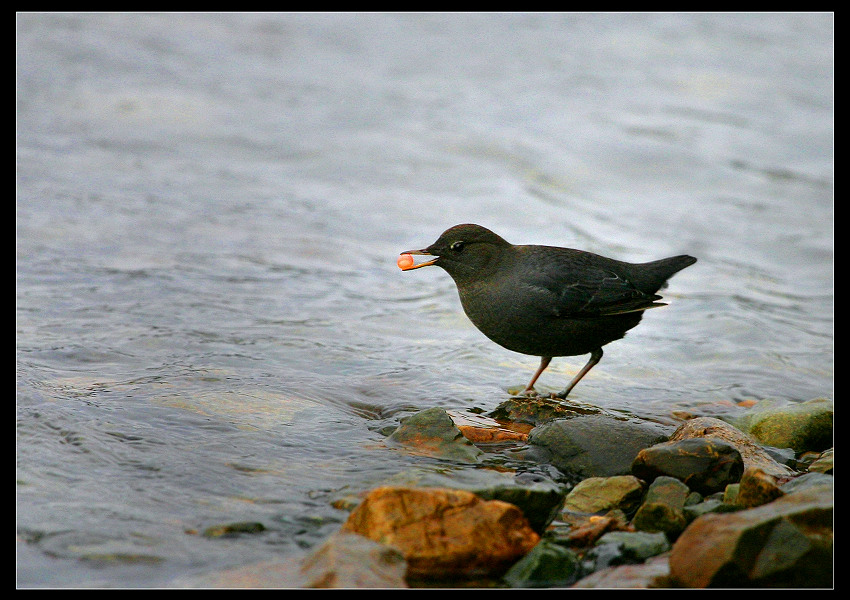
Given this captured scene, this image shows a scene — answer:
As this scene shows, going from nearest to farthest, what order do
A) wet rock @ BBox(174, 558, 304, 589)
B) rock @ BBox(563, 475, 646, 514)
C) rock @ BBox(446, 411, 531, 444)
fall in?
wet rock @ BBox(174, 558, 304, 589)
rock @ BBox(563, 475, 646, 514)
rock @ BBox(446, 411, 531, 444)

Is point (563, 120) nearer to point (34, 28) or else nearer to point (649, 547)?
point (34, 28)

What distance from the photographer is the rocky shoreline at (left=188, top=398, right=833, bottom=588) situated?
3.14 meters

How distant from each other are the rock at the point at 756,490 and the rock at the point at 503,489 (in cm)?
74

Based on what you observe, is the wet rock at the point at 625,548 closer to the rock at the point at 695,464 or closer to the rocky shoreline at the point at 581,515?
the rocky shoreline at the point at 581,515

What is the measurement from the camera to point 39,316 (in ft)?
20.9

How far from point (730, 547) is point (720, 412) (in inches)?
120

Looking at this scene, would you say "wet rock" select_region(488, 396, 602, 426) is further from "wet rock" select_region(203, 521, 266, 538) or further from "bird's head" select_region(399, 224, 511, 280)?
"wet rock" select_region(203, 521, 266, 538)

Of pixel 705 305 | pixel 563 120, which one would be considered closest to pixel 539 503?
pixel 705 305

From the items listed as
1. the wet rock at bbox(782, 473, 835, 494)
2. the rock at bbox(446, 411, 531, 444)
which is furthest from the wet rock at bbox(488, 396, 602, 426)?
the wet rock at bbox(782, 473, 835, 494)

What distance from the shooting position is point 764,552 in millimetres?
3119

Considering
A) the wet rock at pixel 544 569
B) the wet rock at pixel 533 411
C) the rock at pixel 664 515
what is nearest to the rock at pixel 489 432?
the wet rock at pixel 533 411

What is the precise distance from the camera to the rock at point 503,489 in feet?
12.3

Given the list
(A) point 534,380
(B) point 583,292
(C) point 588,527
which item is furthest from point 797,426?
(C) point 588,527

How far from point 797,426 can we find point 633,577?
2.37 metres
